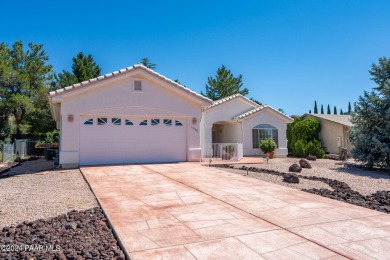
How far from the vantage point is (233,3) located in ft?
43.1

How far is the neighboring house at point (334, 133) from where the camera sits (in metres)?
24.3

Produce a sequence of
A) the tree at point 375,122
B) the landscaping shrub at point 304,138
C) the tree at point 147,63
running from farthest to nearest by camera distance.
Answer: the tree at point 147,63 < the landscaping shrub at point 304,138 < the tree at point 375,122

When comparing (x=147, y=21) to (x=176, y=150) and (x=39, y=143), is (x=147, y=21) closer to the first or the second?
(x=176, y=150)

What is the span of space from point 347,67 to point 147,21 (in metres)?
15.6

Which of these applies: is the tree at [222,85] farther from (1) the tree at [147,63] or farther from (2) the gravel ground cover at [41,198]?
(2) the gravel ground cover at [41,198]

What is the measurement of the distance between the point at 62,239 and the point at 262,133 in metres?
19.3

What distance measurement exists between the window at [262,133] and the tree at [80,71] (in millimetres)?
23258

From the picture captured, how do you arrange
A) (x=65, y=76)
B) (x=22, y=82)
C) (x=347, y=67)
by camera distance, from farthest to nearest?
(x=65, y=76) → (x=22, y=82) → (x=347, y=67)

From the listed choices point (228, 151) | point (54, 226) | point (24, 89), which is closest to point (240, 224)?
point (54, 226)

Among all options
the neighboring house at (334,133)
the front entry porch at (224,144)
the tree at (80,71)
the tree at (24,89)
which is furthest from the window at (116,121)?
the tree at (80,71)

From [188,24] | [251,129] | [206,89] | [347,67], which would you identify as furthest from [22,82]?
[347,67]

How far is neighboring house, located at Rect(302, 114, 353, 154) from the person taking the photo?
24.3 metres

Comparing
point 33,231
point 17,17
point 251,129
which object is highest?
point 17,17

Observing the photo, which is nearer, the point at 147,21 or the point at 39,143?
the point at 147,21
